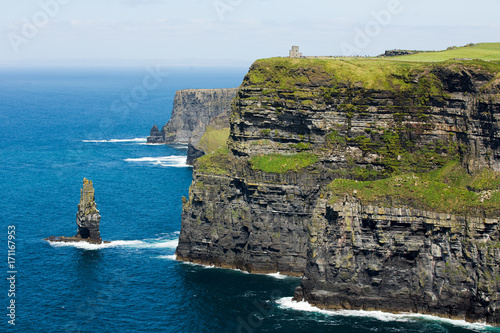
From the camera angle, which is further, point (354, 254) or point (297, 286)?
point (297, 286)

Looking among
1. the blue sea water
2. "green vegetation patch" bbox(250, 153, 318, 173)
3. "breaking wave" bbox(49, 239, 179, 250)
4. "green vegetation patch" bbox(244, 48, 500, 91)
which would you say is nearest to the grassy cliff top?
"green vegetation patch" bbox(244, 48, 500, 91)

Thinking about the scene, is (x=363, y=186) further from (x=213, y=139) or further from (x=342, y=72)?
(x=213, y=139)

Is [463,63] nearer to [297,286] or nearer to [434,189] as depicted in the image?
[434,189]

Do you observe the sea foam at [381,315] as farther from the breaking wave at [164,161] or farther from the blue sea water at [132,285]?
the breaking wave at [164,161]

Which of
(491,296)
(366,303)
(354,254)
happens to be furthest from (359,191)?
(491,296)

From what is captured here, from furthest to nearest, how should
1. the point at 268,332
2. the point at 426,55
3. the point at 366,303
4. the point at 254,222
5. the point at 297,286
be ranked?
the point at 426,55 → the point at 254,222 → the point at 297,286 → the point at 366,303 → the point at 268,332

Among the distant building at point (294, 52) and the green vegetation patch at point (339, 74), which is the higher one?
the distant building at point (294, 52)

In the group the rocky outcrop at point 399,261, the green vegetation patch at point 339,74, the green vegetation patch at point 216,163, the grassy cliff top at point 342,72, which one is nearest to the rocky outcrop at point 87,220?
the green vegetation patch at point 216,163

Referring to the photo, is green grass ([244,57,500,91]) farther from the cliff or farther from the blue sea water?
the blue sea water

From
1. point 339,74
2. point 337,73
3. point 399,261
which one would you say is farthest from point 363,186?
point 337,73
